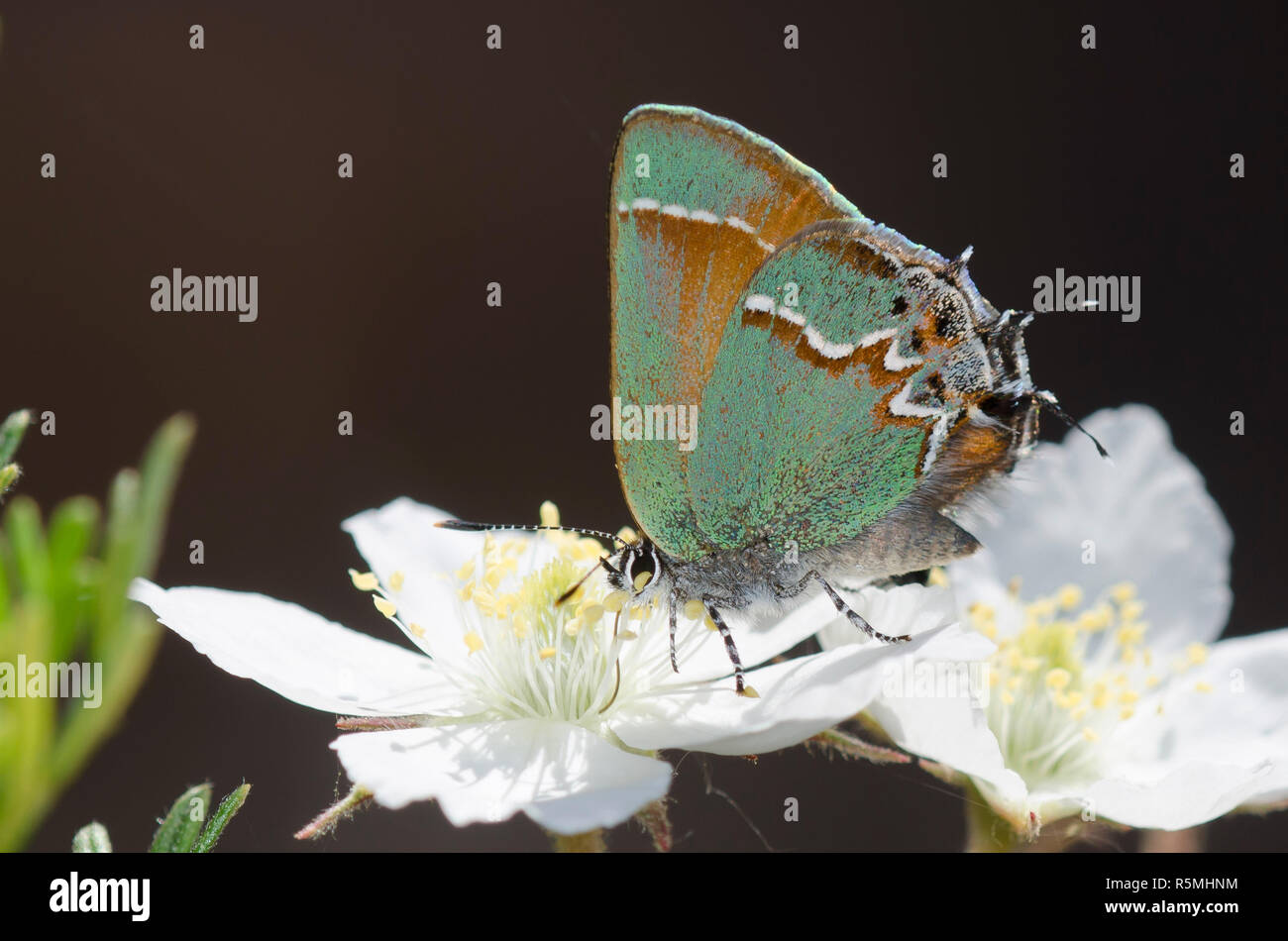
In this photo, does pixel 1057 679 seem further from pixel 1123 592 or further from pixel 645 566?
pixel 645 566

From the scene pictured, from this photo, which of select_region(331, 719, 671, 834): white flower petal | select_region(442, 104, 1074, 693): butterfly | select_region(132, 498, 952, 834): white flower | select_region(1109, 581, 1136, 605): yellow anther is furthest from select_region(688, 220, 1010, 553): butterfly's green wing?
select_region(1109, 581, 1136, 605): yellow anther

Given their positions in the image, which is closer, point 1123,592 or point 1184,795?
point 1184,795

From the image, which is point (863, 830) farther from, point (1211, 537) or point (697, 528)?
point (697, 528)

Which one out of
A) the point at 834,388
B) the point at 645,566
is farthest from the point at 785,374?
the point at 645,566

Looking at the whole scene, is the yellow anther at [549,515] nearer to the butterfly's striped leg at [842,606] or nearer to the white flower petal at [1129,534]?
the butterfly's striped leg at [842,606]

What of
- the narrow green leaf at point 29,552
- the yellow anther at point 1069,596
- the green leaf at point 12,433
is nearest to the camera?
the narrow green leaf at point 29,552

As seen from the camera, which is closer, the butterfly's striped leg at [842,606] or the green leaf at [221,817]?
the green leaf at [221,817]

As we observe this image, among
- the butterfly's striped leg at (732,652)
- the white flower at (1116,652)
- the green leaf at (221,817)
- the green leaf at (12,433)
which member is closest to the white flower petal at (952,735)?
the white flower at (1116,652)
